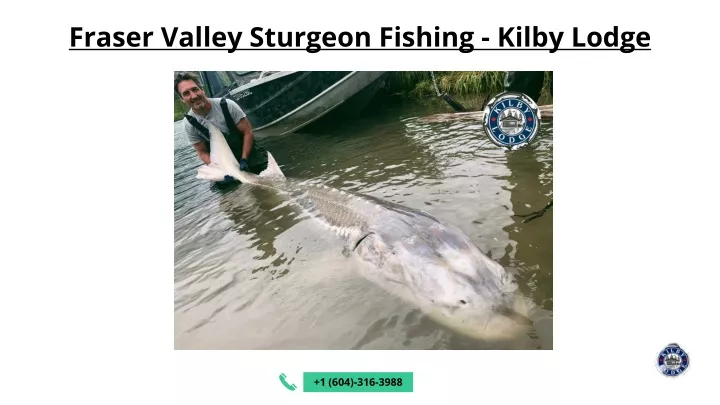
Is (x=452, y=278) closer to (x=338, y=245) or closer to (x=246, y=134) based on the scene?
(x=338, y=245)

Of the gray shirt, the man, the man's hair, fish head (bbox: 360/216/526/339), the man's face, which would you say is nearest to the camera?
fish head (bbox: 360/216/526/339)

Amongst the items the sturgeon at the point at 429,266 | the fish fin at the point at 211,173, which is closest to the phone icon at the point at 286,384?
the sturgeon at the point at 429,266

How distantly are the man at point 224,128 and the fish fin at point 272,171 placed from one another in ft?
0.22

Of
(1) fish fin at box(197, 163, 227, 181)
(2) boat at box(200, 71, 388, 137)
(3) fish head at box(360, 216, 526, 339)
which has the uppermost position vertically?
(2) boat at box(200, 71, 388, 137)

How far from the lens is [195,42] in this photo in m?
2.80

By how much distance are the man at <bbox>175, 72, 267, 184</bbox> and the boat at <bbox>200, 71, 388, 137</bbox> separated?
0.48ft

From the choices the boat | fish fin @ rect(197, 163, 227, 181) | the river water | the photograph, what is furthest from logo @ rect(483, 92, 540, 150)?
fish fin @ rect(197, 163, 227, 181)

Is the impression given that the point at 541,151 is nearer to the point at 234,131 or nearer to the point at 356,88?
Result: the point at 356,88

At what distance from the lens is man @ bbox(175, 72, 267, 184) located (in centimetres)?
420

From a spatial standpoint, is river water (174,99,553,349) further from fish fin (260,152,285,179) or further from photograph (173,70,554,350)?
fish fin (260,152,285,179)

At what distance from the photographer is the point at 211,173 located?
444 cm
